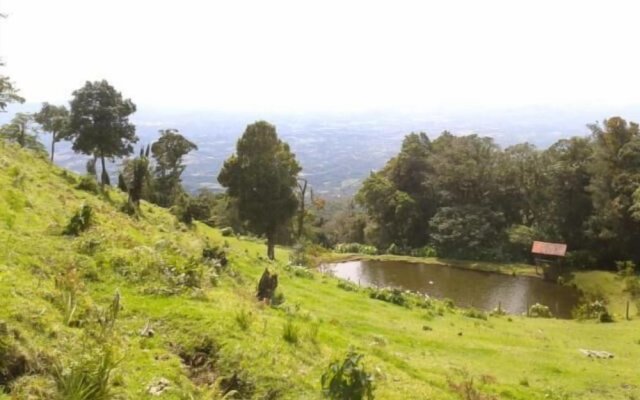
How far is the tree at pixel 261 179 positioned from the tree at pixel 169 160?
1621 cm

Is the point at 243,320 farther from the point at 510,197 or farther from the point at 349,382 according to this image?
the point at 510,197

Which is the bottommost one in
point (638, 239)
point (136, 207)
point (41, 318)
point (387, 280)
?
point (387, 280)

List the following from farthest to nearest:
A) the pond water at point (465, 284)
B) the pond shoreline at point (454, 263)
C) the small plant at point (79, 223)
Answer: the pond shoreline at point (454, 263) < the pond water at point (465, 284) < the small plant at point (79, 223)

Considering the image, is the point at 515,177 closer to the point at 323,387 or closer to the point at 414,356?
the point at 414,356

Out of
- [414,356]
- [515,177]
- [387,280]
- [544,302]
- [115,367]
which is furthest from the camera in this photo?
[515,177]

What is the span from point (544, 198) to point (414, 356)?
1686 inches

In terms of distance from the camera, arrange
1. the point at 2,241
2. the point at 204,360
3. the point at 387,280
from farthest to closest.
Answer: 1. the point at 387,280
2. the point at 2,241
3. the point at 204,360

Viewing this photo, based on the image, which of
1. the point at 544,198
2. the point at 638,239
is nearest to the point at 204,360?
the point at 638,239

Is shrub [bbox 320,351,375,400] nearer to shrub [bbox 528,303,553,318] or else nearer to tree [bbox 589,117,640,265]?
shrub [bbox 528,303,553,318]

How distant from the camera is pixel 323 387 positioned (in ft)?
28.7

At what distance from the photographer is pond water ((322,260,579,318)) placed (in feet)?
117

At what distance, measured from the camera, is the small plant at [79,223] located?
1358 centimetres

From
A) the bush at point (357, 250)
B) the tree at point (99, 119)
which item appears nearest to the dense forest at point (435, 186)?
the tree at point (99, 119)

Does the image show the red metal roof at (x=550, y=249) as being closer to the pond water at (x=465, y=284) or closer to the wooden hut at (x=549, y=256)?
Answer: the wooden hut at (x=549, y=256)
